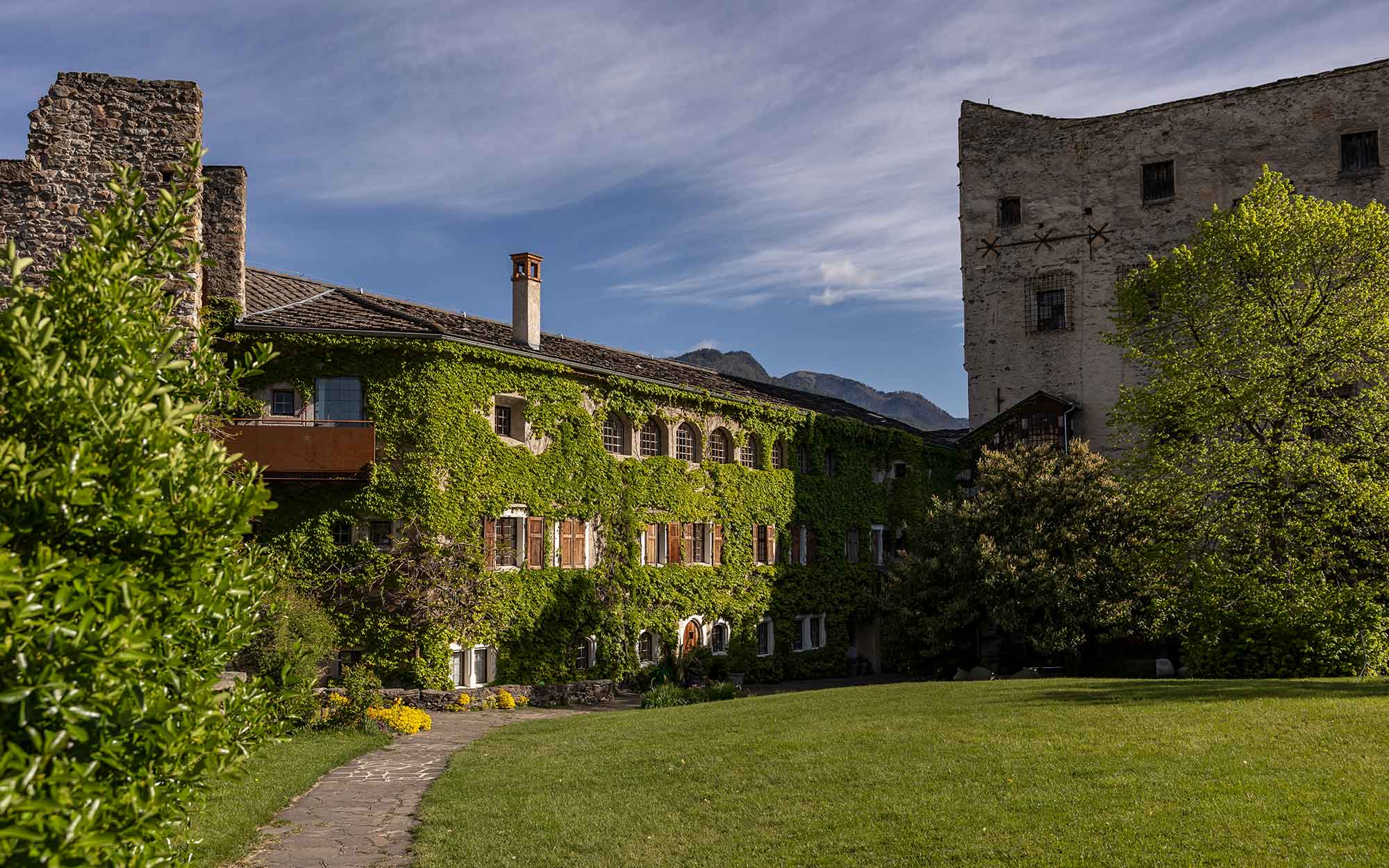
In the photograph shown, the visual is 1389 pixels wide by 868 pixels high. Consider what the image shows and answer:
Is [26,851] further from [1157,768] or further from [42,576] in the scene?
[1157,768]

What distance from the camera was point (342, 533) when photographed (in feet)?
97.5

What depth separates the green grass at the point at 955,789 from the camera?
11.8m

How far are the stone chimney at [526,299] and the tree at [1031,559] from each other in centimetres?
1528

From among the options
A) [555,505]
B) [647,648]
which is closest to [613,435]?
[555,505]

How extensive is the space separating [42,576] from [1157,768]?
1391cm

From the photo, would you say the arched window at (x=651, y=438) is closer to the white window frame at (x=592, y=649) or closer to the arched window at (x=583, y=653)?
the white window frame at (x=592, y=649)

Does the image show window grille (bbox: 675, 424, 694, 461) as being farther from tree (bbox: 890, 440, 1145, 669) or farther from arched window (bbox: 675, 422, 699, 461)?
tree (bbox: 890, 440, 1145, 669)

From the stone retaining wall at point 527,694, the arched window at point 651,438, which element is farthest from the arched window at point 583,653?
the arched window at point 651,438

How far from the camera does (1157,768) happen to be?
14.7m

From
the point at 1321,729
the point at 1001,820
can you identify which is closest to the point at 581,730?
the point at 1001,820

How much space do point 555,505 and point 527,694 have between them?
5.71 m

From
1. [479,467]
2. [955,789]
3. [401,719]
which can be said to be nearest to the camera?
[955,789]

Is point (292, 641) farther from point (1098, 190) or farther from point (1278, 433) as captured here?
point (1098, 190)

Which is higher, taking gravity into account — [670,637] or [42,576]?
[42,576]
